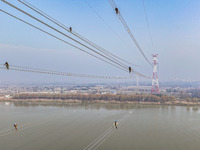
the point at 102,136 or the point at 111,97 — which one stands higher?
the point at 111,97

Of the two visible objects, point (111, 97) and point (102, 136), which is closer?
point (102, 136)

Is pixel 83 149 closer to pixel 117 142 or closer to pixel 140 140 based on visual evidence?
pixel 117 142

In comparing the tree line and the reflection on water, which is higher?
the tree line

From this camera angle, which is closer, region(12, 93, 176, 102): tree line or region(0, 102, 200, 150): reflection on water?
region(0, 102, 200, 150): reflection on water

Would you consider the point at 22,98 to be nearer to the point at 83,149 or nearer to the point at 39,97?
the point at 39,97

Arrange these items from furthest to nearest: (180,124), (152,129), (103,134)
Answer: (180,124) < (152,129) < (103,134)

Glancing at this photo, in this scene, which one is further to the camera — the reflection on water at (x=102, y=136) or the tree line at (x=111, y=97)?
the tree line at (x=111, y=97)

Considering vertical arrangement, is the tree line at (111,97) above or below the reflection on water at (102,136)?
above

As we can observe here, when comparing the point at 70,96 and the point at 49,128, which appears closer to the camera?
the point at 49,128

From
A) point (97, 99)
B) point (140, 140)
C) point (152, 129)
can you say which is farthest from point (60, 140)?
point (97, 99)

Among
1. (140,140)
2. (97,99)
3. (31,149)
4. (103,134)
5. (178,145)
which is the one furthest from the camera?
(97,99)
